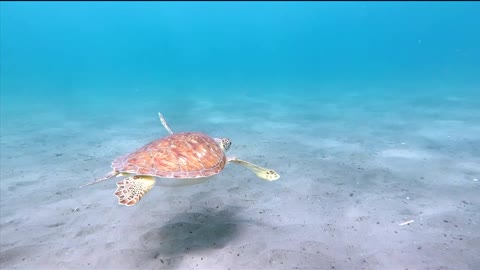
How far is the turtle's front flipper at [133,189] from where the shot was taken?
11.0 ft

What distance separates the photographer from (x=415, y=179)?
6234mm

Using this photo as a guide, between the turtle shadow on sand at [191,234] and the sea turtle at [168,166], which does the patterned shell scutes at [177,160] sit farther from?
the turtle shadow on sand at [191,234]

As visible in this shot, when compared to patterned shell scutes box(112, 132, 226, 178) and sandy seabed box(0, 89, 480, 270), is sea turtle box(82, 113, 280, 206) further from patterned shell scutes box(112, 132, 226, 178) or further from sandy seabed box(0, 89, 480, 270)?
sandy seabed box(0, 89, 480, 270)

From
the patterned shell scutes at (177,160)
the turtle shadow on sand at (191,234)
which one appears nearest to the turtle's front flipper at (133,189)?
the patterned shell scutes at (177,160)

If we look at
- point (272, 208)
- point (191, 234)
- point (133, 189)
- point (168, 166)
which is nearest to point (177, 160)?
point (168, 166)

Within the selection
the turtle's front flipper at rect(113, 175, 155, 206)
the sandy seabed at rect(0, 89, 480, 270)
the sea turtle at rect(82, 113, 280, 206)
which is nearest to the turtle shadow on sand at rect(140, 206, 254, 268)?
the sandy seabed at rect(0, 89, 480, 270)

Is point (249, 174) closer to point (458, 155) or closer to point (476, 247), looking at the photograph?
point (476, 247)

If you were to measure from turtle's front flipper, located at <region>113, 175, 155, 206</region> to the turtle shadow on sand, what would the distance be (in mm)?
1016

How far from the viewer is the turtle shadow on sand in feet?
13.7

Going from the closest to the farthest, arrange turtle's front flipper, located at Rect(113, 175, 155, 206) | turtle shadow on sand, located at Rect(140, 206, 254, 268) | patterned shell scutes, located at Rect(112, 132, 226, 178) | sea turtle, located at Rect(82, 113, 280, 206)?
turtle's front flipper, located at Rect(113, 175, 155, 206) → sea turtle, located at Rect(82, 113, 280, 206) → patterned shell scutes, located at Rect(112, 132, 226, 178) → turtle shadow on sand, located at Rect(140, 206, 254, 268)

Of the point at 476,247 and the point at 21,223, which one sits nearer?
the point at 476,247

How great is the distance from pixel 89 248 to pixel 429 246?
4.67 m

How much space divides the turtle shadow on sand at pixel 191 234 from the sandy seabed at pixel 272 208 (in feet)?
0.06

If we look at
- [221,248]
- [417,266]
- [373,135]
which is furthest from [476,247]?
[373,135]
